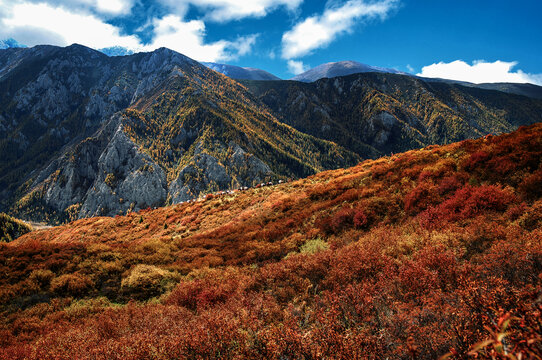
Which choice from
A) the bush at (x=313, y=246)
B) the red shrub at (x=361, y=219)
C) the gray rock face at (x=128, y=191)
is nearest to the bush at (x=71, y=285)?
the bush at (x=313, y=246)

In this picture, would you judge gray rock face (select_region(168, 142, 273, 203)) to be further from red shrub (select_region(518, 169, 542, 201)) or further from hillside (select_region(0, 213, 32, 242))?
red shrub (select_region(518, 169, 542, 201))

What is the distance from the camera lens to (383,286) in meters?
6.16

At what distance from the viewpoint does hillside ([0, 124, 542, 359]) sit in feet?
14.4

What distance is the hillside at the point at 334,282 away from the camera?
4.39m

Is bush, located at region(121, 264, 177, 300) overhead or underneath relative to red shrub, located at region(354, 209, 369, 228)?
underneath

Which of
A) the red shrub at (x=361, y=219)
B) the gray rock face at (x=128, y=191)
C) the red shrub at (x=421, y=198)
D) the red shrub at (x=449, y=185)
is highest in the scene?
the red shrub at (x=449, y=185)

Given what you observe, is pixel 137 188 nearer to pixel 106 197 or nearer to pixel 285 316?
pixel 106 197

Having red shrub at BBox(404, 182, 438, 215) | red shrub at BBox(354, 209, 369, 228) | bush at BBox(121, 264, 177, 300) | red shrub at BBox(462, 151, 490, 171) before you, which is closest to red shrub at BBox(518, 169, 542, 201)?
red shrub at BBox(404, 182, 438, 215)

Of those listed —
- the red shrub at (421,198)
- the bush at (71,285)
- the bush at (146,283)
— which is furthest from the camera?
the red shrub at (421,198)

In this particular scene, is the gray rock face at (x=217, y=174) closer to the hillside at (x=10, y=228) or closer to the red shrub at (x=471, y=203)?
the hillside at (x=10, y=228)

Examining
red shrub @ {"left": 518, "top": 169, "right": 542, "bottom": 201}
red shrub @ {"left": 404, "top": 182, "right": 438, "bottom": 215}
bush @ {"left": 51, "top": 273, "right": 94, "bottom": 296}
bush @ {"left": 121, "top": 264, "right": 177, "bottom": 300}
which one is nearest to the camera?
red shrub @ {"left": 518, "top": 169, "right": 542, "bottom": 201}

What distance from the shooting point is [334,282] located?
7.14m

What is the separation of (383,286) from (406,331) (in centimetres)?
183

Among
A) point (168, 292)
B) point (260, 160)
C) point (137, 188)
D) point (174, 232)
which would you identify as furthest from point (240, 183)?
point (168, 292)
